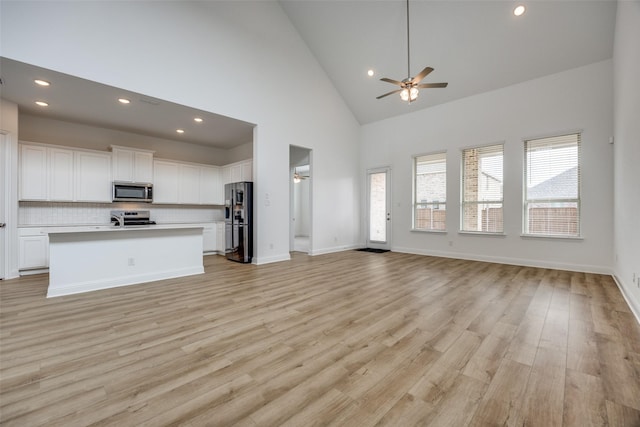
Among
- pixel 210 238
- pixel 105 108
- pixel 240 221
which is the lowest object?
pixel 210 238

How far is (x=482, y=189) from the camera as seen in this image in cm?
592

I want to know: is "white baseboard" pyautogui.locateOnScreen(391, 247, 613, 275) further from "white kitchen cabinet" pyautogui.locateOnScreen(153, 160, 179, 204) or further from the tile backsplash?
"white kitchen cabinet" pyautogui.locateOnScreen(153, 160, 179, 204)

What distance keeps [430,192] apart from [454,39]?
3313 millimetres

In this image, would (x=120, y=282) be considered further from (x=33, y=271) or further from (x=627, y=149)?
(x=627, y=149)

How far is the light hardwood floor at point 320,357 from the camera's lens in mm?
1425

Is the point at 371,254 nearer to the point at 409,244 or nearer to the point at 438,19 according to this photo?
the point at 409,244

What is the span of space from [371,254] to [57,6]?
22.6 feet

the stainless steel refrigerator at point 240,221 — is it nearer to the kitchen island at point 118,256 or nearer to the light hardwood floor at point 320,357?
the kitchen island at point 118,256

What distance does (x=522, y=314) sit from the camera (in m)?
2.81

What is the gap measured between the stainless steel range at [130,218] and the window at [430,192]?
6.72m

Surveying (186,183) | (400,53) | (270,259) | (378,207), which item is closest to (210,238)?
(186,183)

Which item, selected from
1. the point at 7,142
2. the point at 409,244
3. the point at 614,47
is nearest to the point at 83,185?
the point at 7,142

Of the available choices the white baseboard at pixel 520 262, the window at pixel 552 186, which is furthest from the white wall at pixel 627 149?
the window at pixel 552 186

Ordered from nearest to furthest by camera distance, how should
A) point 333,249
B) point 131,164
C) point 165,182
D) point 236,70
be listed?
1. point 236,70
2. point 131,164
3. point 165,182
4. point 333,249
